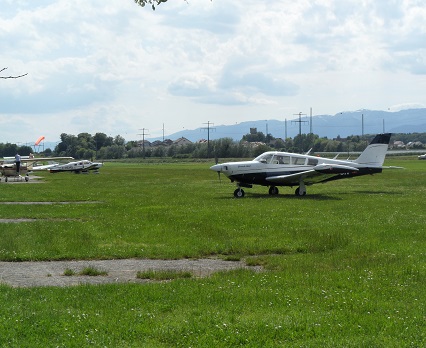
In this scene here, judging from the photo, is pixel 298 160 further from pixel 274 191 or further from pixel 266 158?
pixel 274 191

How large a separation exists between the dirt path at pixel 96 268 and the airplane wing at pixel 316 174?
1702 centimetres

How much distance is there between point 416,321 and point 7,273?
6.82 metres

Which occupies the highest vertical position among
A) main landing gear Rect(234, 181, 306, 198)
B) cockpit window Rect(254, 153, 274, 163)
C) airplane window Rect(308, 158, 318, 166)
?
cockpit window Rect(254, 153, 274, 163)

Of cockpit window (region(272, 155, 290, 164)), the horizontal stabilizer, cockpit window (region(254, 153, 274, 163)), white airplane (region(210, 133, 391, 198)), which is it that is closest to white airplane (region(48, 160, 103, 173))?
white airplane (region(210, 133, 391, 198))

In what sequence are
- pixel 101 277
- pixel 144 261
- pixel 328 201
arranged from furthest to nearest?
pixel 328 201 < pixel 144 261 < pixel 101 277

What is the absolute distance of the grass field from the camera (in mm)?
6863

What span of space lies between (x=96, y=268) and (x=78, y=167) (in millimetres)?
63607

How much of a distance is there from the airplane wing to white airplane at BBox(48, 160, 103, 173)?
46.5m

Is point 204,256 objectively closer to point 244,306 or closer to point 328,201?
point 244,306

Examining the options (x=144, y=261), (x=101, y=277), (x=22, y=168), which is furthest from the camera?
(x=22, y=168)

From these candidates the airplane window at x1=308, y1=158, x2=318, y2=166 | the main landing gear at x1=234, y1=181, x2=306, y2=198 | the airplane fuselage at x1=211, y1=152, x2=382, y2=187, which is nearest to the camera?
the main landing gear at x1=234, y1=181, x2=306, y2=198

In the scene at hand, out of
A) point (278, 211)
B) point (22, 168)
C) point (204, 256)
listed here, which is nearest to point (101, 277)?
point (204, 256)

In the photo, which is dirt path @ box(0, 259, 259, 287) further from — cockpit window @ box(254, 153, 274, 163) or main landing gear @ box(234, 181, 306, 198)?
cockpit window @ box(254, 153, 274, 163)

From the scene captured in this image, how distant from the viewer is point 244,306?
809cm
